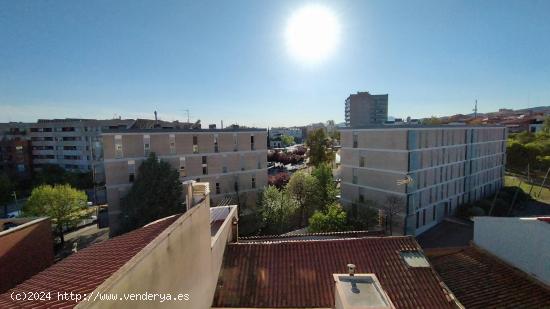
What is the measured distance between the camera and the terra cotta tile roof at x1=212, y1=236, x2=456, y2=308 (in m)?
8.41

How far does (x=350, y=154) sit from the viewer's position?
30391mm

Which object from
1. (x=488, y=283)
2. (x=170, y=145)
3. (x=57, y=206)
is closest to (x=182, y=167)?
(x=170, y=145)

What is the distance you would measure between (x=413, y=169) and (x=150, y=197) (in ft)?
76.5

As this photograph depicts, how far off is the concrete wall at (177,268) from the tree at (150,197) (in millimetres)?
17201

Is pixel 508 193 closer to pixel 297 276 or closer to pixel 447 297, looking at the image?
pixel 447 297

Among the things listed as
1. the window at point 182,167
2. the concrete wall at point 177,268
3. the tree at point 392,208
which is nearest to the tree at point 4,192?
the window at point 182,167

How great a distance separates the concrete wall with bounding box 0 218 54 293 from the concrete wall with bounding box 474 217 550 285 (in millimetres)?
18053

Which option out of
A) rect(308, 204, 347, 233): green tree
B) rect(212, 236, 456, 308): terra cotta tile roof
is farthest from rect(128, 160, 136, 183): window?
rect(212, 236, 456, 308): terra cotta tile roof

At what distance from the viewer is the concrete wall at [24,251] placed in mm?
9453

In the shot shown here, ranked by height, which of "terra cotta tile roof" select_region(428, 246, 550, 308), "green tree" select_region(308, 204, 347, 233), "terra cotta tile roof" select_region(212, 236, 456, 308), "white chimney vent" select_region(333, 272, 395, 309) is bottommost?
"green tree" select_region(308, 204, 347, 233)

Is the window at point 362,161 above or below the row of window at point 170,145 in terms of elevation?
below

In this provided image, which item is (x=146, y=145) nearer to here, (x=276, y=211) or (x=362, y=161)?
(x=276, y=211)

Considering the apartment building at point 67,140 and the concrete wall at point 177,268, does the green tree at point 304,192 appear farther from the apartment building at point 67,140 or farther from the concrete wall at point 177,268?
the apartment building at point 67,140

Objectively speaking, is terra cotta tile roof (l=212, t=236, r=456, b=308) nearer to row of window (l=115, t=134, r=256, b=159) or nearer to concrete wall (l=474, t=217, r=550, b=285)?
concrete wall (l=474, t=217, r=550, b=285)
